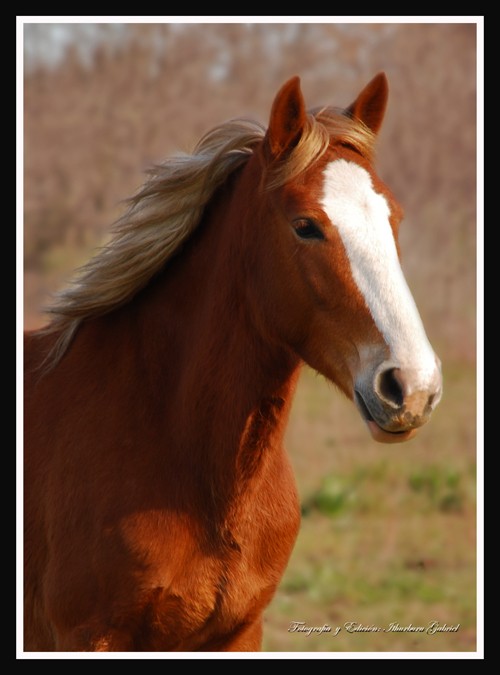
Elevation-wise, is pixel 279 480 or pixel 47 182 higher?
pixel 47 182

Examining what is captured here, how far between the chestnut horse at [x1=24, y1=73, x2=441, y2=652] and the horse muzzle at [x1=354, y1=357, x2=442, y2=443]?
0.5 inches

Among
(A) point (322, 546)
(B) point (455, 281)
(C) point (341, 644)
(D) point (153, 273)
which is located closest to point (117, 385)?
(D) point (153, 273)

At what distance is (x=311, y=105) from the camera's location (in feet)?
33.0

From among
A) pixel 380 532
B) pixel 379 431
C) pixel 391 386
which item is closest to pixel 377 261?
pixel 391 386

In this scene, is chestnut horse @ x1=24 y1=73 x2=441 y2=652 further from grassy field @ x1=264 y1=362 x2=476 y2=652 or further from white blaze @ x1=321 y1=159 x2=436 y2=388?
grassy field @ x1=264 y1=362 x2=476 y2=652

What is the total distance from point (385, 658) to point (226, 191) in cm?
210

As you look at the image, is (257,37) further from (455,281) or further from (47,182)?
(455,281)

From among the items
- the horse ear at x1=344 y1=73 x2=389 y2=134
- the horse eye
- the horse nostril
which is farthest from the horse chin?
the horse ear at x1=344 y1=73 x2=389 y2=134

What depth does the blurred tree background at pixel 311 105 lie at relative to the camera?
8969 millimetres

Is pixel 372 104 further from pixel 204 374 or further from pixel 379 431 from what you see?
pixel 379 431

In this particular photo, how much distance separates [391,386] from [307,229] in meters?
0.64

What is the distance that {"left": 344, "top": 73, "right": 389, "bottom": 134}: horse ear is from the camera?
3.43 meters

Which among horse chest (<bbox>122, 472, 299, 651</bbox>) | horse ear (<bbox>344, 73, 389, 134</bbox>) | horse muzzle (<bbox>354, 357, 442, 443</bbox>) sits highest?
horse ear (<bbox>344, 73, 389, 134</bbox>)

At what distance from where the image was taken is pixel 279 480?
3.49m
